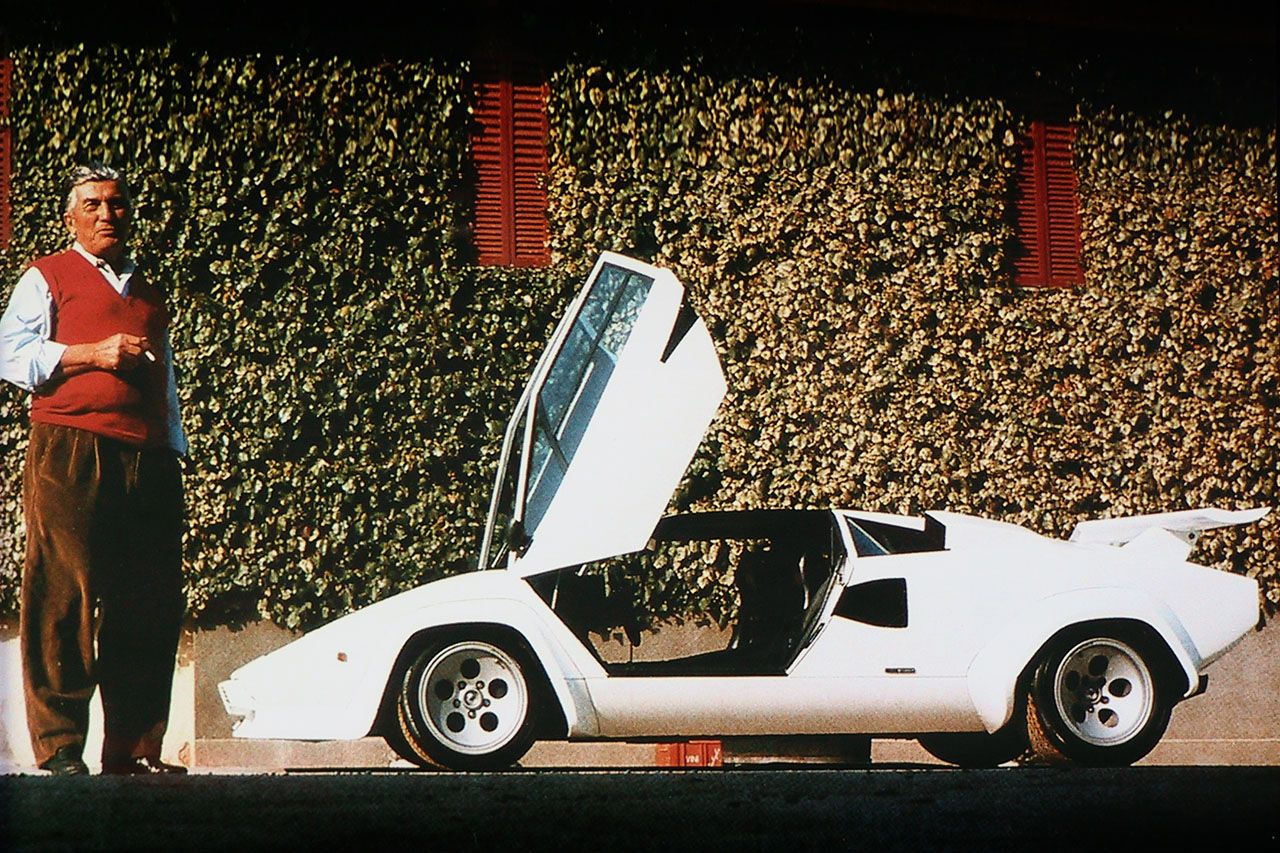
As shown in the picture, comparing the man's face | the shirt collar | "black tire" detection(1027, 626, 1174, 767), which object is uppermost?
the man's face

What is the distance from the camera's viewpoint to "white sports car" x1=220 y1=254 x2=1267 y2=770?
5.19 meters

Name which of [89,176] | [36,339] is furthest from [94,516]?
[89,176]

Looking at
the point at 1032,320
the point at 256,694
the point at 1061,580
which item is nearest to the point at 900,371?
the point at 1032,320

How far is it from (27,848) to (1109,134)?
17.6ft

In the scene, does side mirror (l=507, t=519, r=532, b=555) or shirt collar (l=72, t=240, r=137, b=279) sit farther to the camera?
shirt collar (l=72, t=240, r=137, b=279)

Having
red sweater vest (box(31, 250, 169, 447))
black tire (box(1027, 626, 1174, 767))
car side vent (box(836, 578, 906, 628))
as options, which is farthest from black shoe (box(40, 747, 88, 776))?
black tire (box(1027, 626, 1174, 767))

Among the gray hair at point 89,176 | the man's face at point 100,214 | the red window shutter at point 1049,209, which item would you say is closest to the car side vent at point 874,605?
the red window shutter at point 1049,209

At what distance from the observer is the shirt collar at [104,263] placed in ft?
19.9

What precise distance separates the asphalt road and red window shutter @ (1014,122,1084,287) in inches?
101

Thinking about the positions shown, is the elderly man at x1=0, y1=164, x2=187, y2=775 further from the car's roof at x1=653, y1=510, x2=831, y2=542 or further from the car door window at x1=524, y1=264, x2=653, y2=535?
the car's roof at x1=653, y1=510, x2=831, y2=542

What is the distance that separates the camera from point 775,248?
6746 millimetres

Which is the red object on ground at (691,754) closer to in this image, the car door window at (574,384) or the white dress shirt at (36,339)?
the car door window at (574,384)

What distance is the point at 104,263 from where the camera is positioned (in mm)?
6078

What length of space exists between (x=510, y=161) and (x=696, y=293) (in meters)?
1.01
